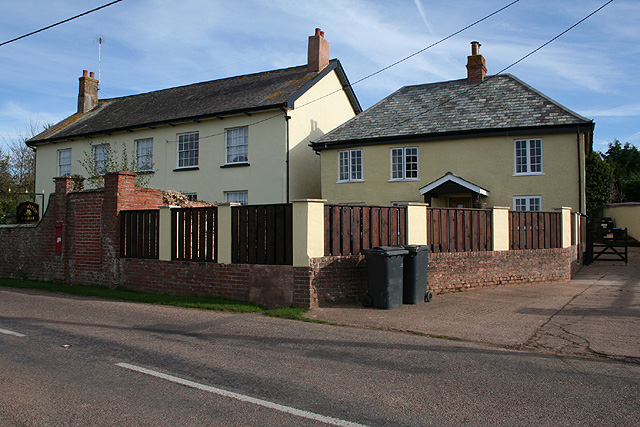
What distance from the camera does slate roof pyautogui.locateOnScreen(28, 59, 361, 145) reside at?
2241 centimetres

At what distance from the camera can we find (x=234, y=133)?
74.9ft

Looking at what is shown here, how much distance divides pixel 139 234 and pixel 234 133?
37.0 feet

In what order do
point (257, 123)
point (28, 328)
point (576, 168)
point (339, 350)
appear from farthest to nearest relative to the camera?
point (257, 123), point (576, 168), point (28, 328), point (339, 350)

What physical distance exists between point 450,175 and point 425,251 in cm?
1053

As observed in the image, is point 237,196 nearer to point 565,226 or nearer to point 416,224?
point 416,224

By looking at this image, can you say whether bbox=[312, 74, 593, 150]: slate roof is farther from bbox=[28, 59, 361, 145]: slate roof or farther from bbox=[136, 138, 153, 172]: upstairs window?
bbox=[136, 138, 153, 172]: upstairs window

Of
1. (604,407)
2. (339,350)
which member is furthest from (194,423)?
(604,407)

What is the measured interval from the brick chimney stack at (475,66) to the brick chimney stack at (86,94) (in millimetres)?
22681

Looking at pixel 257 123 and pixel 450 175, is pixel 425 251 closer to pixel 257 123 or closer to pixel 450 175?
pixel 450 175

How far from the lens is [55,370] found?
561cm

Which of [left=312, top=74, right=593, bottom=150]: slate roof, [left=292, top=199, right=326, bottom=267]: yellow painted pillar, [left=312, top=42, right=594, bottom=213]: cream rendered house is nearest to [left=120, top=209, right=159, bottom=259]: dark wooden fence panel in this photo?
[left=292, top=199, right=326, bottom=267]: yellow painted pillar

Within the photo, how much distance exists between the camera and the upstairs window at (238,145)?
22484 mm

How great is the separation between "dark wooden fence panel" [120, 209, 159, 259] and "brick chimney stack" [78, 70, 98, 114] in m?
22.0

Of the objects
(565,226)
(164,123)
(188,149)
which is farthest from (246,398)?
(164,123)
